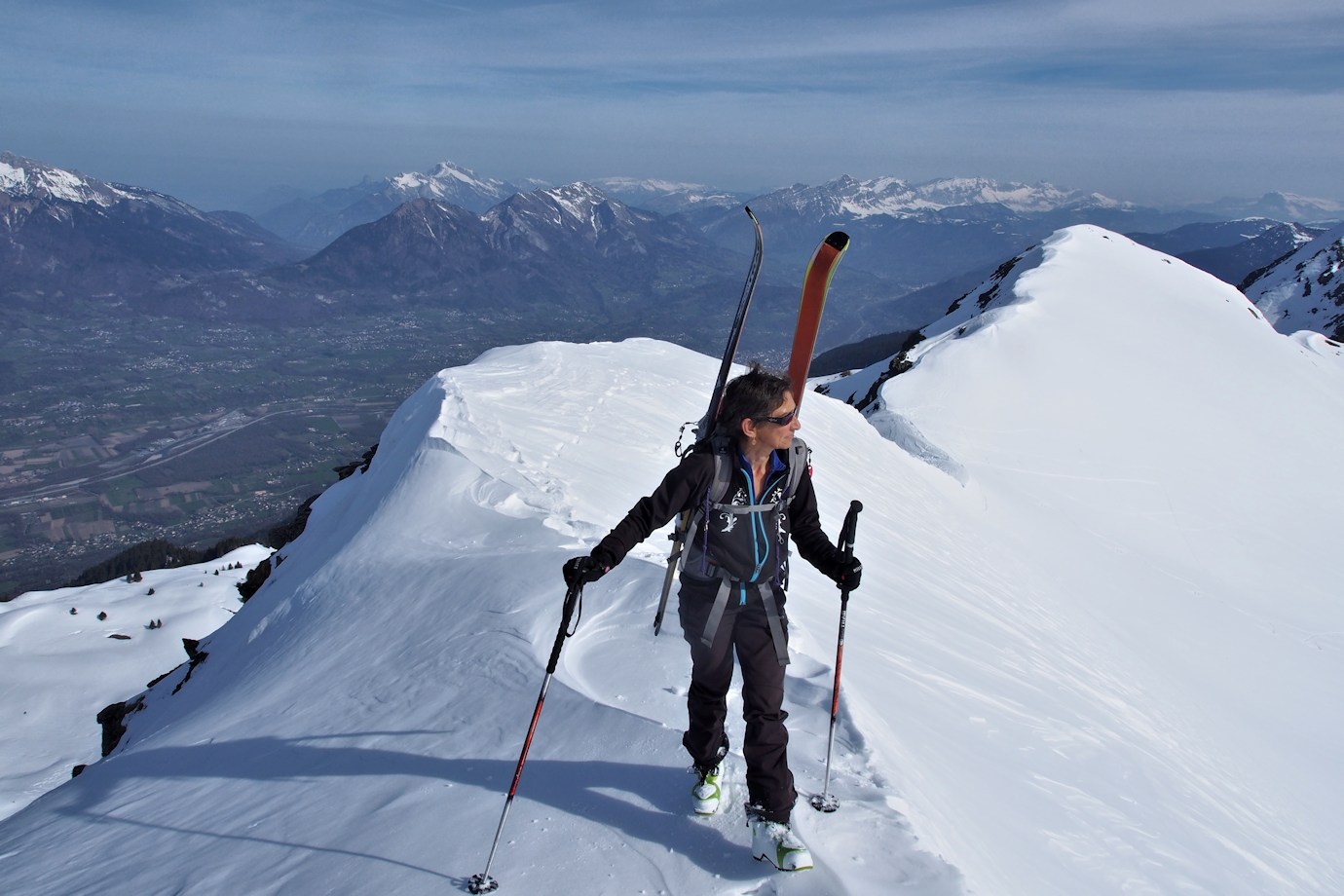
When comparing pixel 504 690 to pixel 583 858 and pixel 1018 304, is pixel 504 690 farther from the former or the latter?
pixel 1018 304

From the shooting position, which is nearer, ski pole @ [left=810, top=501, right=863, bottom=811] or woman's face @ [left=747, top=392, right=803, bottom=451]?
woman's face @ [left=747, top=392, right=803, bottom=451]

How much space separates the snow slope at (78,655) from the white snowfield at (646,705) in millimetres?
21702

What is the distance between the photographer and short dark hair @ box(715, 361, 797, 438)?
4.18 metres

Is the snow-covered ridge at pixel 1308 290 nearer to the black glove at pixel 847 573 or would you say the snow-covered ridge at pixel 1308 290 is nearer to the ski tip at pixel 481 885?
the black glove at pixel 847 573

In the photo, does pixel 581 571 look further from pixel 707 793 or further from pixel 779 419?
pixel 707 793

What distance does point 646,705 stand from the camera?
217 inches

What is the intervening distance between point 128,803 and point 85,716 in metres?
31.2

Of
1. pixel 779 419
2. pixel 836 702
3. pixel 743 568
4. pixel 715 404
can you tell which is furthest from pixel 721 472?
pixel 836 702

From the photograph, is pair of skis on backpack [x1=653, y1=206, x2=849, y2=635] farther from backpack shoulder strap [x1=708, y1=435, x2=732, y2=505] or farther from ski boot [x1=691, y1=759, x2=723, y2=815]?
backpack shoulder strap [x1=708, y1=435, x2=732, y2=505]

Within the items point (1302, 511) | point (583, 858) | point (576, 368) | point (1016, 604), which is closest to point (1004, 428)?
point (1302, 511)

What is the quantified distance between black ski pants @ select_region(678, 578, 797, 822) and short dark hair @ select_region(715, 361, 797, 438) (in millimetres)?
900

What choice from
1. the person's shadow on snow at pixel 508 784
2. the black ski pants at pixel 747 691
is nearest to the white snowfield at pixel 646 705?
the person's shadow on snow at pixel 508 784

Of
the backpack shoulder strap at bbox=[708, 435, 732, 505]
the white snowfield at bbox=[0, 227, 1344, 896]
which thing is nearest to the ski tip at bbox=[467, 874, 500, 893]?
the white snowfield at bbox=[0, 227, 1344, 896]

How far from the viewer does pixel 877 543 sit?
14.8 m
